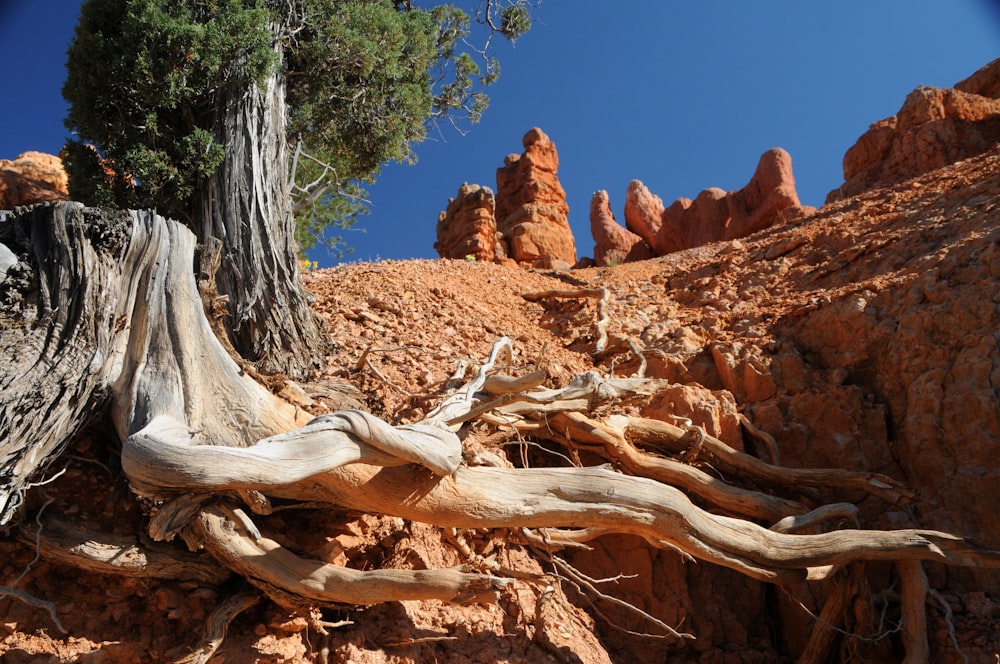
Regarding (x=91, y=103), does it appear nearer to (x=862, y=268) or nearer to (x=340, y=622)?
(x=340, y=622)

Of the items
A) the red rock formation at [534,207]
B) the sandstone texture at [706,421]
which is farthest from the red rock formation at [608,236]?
the sandstone texture at [706,421]

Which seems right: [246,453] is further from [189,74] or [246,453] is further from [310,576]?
[189,74]

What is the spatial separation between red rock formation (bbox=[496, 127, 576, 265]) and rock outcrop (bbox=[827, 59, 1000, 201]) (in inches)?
434

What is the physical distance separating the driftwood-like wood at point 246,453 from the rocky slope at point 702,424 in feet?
1.21

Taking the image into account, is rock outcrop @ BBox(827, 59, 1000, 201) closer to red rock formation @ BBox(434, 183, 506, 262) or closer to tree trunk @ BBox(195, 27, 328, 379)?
red rock formation @ BBox(434, 183, 506, 262)

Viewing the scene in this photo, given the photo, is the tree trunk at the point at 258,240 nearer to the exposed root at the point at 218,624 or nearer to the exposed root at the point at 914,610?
the exposed root at the point at 218,624

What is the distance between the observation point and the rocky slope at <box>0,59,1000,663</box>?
3.85 metres

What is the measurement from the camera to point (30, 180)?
13117mm

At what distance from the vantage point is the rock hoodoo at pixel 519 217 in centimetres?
2516

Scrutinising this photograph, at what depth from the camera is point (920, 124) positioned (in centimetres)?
1766

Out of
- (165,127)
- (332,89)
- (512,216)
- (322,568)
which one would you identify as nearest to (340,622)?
(322,568)

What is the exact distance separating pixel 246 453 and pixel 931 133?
62.6ft

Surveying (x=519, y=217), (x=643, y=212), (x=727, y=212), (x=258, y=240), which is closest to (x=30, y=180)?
(x=258, y=240)

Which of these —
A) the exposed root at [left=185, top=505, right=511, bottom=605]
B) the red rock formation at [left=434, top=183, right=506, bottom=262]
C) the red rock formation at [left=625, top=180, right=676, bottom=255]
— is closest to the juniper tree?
the exposed root at [left=185, top=505, right=511, bottom=605]
